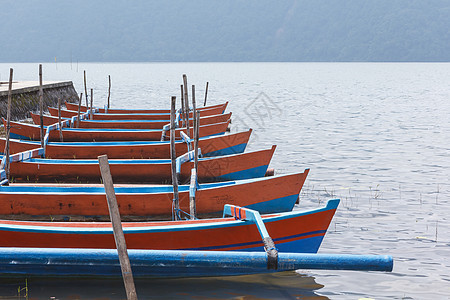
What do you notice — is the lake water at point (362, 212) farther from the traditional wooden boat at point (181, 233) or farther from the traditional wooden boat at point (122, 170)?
the traditional wooden boat at point (122, 170)

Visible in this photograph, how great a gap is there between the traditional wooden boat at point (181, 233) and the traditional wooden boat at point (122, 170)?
13.3 ft

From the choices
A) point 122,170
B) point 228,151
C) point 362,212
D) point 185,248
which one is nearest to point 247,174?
point 122,170

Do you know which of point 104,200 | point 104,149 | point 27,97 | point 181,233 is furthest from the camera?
point 27,97

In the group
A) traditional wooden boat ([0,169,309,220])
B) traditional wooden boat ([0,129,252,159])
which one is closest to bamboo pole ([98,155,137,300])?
traditional wooden boat ([0,169,309,220])

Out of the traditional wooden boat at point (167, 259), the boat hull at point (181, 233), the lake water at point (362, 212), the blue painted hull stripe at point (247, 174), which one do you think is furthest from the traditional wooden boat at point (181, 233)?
the blue painted hull stripe at point (247, 174)

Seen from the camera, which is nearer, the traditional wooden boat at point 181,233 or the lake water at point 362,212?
the traditional wooden boat at point 181,233

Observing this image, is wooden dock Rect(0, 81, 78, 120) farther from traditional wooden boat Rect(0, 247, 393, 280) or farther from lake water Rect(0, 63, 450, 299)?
traditional wooden boat Rect(0, 247, 393, 280)

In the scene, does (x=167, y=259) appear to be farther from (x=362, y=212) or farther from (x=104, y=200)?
(x=362, y=212)

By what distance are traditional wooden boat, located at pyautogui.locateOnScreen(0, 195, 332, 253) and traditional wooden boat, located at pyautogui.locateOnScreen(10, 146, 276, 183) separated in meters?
4.04

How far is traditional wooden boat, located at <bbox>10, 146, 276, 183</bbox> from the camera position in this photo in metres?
12.6

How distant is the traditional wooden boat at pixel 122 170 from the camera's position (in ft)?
41.4

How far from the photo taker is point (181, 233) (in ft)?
27.1

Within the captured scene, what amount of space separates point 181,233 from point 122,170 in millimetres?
4768

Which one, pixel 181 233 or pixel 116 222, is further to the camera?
pixel 181 233
